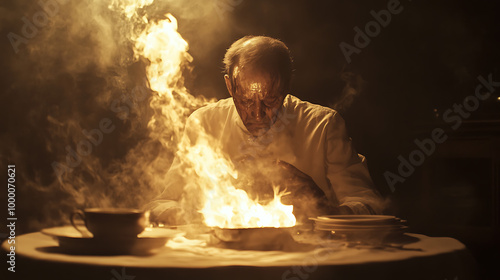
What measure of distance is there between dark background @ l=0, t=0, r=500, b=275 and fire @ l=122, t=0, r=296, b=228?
425 millimetres

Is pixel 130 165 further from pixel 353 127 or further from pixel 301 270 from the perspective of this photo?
pixel 301 270

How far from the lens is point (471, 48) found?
18.2 ft

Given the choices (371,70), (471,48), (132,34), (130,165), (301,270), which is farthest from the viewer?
(471,48)

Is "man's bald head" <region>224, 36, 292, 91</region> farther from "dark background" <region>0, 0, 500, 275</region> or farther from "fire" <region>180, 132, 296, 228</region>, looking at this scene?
"dark background" <region>0, 0, 500, 275</region>

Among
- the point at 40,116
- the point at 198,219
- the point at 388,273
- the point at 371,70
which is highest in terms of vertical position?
the point at 371,70

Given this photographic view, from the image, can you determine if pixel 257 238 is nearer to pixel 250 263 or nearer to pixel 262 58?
pixel 250 263

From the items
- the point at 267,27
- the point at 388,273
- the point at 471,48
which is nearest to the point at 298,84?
the point at 267,27

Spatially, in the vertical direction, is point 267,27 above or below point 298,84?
above

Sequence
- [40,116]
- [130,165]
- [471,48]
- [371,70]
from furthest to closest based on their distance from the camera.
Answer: [471,48], [371,70], [130,165], [40,116]

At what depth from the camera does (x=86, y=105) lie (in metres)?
4.63

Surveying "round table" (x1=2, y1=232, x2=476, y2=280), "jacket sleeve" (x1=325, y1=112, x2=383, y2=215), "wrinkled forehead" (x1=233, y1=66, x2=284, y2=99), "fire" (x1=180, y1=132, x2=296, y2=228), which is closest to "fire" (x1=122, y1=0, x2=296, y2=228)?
"fire" (x1=180, y1=132, x2=296, y2=228)

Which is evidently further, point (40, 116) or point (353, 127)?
point (353, 127)

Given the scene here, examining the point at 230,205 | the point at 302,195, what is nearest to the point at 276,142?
the point at 302,195

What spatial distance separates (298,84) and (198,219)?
2934mm
